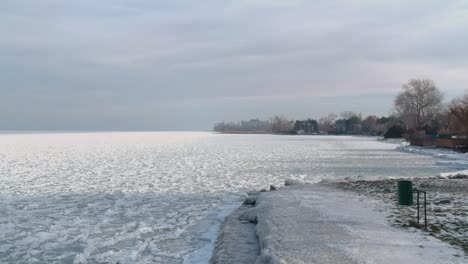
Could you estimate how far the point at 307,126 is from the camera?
7274 inches

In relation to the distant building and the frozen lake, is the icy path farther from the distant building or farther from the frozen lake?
the distant building

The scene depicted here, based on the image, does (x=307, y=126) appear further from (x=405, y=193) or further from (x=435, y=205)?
(x=405, y=193)

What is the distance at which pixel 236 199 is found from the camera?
14.8 meters

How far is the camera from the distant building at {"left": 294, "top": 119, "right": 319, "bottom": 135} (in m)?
180

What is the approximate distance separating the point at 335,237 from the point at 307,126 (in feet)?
586

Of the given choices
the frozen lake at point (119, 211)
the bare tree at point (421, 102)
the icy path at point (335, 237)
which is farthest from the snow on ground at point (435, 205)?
the bare tree at point (421, 102)

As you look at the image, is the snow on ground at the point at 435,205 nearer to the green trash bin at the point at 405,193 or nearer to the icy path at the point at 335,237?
the green trash bin at the point at 405,193

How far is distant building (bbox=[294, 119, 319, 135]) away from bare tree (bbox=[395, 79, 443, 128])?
248ft

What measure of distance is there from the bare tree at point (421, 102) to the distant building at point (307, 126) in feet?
248

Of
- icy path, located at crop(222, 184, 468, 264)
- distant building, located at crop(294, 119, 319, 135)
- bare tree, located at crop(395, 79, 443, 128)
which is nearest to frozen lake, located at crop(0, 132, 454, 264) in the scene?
icy path, located at crop(222, 184, 468, 264)

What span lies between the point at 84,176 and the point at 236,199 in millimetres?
9230

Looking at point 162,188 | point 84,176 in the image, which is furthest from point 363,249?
point 84,176

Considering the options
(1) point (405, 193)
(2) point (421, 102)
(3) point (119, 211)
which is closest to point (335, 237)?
(1) point (405, 193)

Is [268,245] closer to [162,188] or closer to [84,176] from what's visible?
[162,188]
